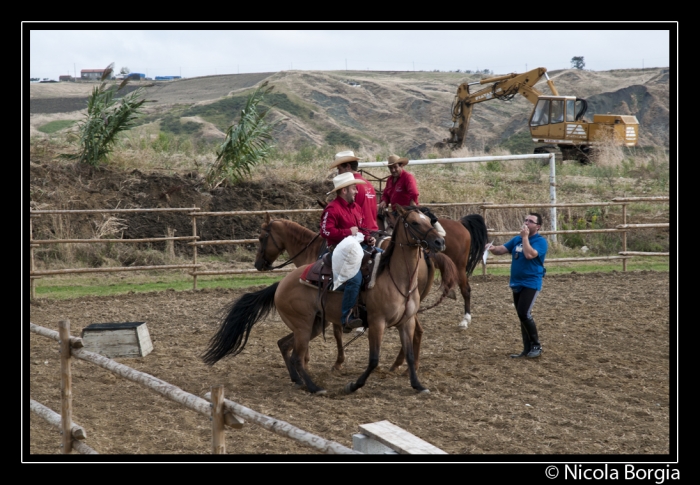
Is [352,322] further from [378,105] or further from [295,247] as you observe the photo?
[378,105]

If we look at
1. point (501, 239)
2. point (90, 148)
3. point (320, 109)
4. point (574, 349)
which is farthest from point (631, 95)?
point (574, 349)

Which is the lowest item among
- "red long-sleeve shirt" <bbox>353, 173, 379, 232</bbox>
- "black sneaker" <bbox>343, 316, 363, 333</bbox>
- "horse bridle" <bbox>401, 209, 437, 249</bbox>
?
"black sneaker" <bbox>343, 316, 363, 333</bbox>

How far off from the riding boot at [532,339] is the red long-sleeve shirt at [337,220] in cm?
247

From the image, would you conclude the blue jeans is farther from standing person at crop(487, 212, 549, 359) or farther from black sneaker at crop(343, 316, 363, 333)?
standing person at crop(487, 212, 549, 359)

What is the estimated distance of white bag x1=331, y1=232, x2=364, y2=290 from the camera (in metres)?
6.38

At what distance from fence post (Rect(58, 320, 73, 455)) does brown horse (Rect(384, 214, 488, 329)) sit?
5676 mm

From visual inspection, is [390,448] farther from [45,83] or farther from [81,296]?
[45,83]

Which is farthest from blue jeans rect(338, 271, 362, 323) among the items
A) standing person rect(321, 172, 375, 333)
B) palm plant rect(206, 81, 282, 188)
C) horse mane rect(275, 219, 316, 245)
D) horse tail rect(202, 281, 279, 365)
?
palm plant rect(206, 81, 282, 188)

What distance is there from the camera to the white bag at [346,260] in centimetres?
638

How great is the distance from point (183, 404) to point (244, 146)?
13.5 metres

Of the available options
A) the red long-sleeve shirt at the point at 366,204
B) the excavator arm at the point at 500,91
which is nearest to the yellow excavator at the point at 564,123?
the excavator arm at the point at 500,91

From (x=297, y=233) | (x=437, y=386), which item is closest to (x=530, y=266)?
(x=437, y=386)

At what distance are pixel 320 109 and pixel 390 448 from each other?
45.6 metres

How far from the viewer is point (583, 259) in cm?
1393
